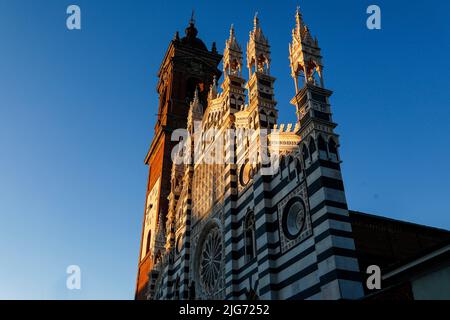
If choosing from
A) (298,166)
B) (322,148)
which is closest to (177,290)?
(298,166)

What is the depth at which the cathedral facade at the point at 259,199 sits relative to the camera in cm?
1398

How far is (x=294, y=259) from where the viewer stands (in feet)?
48.8

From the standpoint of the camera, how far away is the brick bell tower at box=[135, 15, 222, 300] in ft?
123

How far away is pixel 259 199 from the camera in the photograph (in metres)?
17.4

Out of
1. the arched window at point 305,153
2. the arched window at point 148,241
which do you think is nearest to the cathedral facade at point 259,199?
the arched window at point 305,153

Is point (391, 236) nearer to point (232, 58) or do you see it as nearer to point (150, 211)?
A: point (232, 58)

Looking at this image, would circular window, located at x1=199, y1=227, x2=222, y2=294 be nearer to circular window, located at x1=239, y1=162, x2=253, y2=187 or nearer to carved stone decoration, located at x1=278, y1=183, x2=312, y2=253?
circular window, located at x1=239, y1=162, x2=253, y2=187

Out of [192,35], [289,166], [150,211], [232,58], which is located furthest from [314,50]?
[192,35]

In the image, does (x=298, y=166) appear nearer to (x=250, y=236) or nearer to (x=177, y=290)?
(x=250, y=236)

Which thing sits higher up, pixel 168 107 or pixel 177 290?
pixel 168 107

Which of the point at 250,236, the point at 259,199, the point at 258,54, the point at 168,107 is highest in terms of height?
the point at 168,107

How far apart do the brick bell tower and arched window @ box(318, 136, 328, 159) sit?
22.0 m

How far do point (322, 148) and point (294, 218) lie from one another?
8.74 feet

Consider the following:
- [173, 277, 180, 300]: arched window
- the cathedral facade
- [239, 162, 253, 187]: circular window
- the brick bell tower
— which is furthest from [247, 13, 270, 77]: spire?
the brick bell tower
